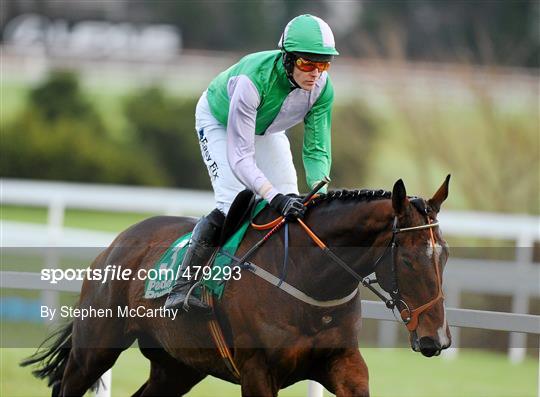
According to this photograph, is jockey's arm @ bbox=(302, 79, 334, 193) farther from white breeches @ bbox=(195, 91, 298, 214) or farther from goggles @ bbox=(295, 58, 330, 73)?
goggles @ bbox=(295, 58, 330, 73)

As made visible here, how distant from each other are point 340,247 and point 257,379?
0.60m

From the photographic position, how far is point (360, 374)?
14.4 ft

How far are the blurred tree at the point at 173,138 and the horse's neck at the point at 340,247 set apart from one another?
48.5 feet

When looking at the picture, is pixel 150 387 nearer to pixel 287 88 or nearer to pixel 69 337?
pixel 69 337

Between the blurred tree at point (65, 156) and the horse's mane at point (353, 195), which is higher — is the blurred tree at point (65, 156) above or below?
below

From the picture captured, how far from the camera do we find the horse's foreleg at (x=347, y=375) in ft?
14.3

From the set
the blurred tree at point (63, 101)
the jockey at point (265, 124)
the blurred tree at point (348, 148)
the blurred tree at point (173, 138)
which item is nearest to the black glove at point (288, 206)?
the jockey at point (265, 124)

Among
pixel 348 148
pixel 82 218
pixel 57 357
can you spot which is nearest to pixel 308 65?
pixel 57 357

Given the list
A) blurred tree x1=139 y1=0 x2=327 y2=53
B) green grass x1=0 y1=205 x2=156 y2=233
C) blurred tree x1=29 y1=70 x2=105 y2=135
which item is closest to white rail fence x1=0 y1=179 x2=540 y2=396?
green grass x1=0 y1=205 x2=156 y2=233

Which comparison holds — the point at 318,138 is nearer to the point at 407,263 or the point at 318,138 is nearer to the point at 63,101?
the point at 407,263

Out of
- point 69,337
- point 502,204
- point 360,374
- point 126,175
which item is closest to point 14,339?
point 69,337

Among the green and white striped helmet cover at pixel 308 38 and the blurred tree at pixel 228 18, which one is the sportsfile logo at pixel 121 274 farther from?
the blurred tree at pixel 228 18

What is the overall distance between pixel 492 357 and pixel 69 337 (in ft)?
16.8

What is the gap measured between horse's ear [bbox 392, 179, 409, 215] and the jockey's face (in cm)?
70
